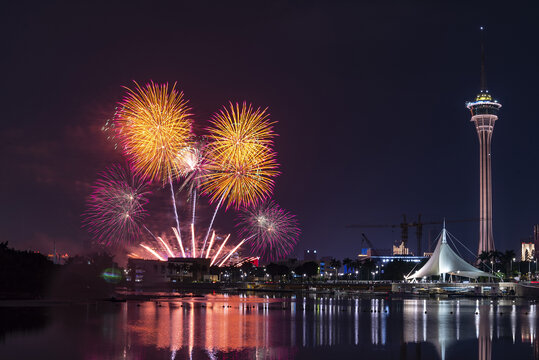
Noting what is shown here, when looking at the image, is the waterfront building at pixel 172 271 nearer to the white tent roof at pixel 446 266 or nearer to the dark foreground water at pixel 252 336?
the white tent roof at pixel 446 266

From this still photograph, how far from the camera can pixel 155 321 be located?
5319cm

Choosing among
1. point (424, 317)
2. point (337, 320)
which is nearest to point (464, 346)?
point (337, 320)

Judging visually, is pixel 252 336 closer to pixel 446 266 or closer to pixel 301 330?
pixel 301 330

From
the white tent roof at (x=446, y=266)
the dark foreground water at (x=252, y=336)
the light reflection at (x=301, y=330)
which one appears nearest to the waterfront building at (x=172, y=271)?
the white tent roof at (x=446, y=266)

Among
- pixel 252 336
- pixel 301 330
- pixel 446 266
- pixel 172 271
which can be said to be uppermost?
pixel 446 266

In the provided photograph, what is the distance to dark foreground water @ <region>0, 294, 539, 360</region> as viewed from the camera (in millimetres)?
34406

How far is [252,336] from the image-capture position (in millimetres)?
42594

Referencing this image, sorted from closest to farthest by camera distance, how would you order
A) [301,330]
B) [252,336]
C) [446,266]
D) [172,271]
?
[252,336] < [301,330] < [446,266] < [172,271]

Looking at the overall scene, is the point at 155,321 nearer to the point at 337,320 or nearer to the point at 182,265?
the point at 337,320

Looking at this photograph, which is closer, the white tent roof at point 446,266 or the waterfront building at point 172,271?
the white tent roof at point 446,266

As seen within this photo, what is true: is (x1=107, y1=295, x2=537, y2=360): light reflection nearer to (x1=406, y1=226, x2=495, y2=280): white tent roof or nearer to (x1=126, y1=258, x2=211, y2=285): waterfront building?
(x1=406, y1=226, x2=495, y2=280): white tent roof

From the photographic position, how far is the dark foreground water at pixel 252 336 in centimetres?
3441

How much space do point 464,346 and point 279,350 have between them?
38.3ft

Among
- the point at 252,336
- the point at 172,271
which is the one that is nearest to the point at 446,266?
the point at 172,271
